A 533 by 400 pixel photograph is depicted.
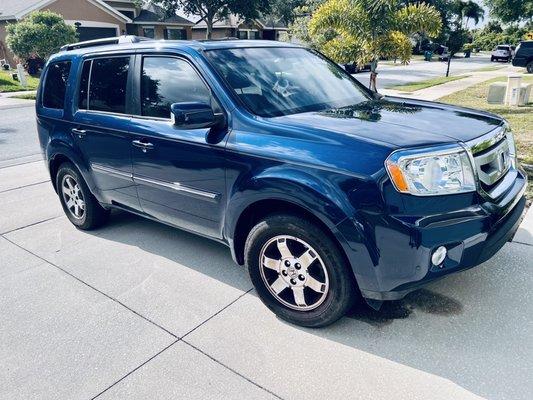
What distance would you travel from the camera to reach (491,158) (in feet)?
9.49

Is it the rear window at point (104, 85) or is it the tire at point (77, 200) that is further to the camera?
the tire at point (77, 200)

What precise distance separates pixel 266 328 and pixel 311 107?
164 centimetres

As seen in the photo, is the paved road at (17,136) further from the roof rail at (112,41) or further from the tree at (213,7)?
the tree at (213,7)

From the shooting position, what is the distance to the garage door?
104ft

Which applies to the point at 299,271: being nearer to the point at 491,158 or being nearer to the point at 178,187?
the point at 178,187

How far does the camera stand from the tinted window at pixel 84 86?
14.1 ft

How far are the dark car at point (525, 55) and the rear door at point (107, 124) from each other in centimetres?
2325

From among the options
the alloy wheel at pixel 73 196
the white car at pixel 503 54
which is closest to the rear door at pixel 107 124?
the alloy wheel at pixel 73 196

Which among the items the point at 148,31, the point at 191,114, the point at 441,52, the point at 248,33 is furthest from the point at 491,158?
the point at 441,52


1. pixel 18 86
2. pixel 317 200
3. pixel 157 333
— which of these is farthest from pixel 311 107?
pixel 18 86

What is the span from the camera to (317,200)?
2.65m

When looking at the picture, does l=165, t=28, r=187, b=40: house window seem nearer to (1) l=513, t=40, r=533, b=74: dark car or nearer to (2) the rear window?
(1) l=513, t=40, r=533, b=74: dark car

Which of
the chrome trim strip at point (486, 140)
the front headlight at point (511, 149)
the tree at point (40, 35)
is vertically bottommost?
the front headlight at point (511, 149)

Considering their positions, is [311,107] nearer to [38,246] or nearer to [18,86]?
[38,246]
